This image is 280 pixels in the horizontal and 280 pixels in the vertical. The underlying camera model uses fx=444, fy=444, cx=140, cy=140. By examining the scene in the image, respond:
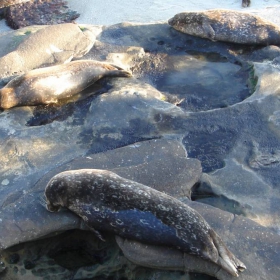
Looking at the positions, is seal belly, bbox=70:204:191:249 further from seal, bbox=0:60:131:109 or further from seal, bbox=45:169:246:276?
seal, bbox=0:60:131:109

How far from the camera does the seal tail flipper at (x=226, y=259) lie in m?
3.14

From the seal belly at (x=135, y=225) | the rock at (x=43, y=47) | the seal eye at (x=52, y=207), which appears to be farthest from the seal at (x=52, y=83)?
the seal belly at (x=135, y=225)

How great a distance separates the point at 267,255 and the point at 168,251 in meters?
0.74

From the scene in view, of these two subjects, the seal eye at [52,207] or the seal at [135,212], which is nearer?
the seal at [135,212]

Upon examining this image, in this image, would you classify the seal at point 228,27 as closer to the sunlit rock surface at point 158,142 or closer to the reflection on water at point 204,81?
the sunlit rock surface at point 158,142

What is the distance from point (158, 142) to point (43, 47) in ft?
8.68

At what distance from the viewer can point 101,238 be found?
3525mm

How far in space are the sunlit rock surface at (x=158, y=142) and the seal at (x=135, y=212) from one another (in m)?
0.12

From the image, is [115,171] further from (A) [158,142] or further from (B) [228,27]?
(B) [228,27]

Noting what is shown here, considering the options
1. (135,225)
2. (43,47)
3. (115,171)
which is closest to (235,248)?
(135,225)

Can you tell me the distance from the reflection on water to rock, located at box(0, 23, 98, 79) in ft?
4.24

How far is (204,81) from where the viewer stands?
5746 mm

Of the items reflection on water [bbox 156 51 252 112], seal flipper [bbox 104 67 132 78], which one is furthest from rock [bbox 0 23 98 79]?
reflection on water [bbox 156 51 252 112]

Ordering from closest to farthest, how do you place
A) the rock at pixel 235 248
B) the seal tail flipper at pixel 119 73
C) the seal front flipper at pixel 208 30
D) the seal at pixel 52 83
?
the rock at pixel 235 248
the seal at pixel 52 83
the seal tail flipper at pixel 119 73
the seal front flipper at pixel 208 30
